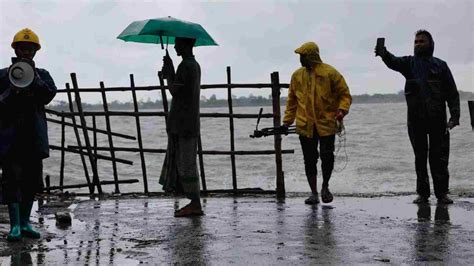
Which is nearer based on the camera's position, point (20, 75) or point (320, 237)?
point (20, 75)

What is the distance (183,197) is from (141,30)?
2.82 meters

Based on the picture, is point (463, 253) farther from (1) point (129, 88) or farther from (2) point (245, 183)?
(2) point (245, 183)

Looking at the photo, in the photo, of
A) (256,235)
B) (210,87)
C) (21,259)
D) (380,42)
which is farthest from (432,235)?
(210,87)

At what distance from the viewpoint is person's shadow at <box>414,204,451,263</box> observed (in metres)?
5.32

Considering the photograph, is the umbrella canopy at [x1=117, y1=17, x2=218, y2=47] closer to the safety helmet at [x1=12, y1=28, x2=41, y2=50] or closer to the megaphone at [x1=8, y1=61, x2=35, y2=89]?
the safety helmet at [x1=12, y1=28, x2=41, y2=50]

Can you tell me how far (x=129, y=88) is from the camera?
10.7 meters

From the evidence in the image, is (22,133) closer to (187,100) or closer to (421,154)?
(187,100)

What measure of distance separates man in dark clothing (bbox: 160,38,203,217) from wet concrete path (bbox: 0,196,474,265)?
0.35 metres

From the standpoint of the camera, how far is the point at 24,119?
241 inches

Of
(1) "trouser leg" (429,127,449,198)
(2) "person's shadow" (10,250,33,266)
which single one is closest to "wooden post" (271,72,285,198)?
(1) "trouser leg" (429,127,449,198)

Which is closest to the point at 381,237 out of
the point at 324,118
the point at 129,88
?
the point at 324,118

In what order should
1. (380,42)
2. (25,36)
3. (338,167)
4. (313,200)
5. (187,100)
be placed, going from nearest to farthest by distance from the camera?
(25,36) < (187,100) < (380,42) < (313,200) < (338,167)

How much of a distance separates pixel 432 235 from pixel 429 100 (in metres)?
2.65

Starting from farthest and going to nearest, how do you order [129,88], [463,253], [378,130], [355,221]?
[378,130]
[129,88]
[355,221]
[463,253]
